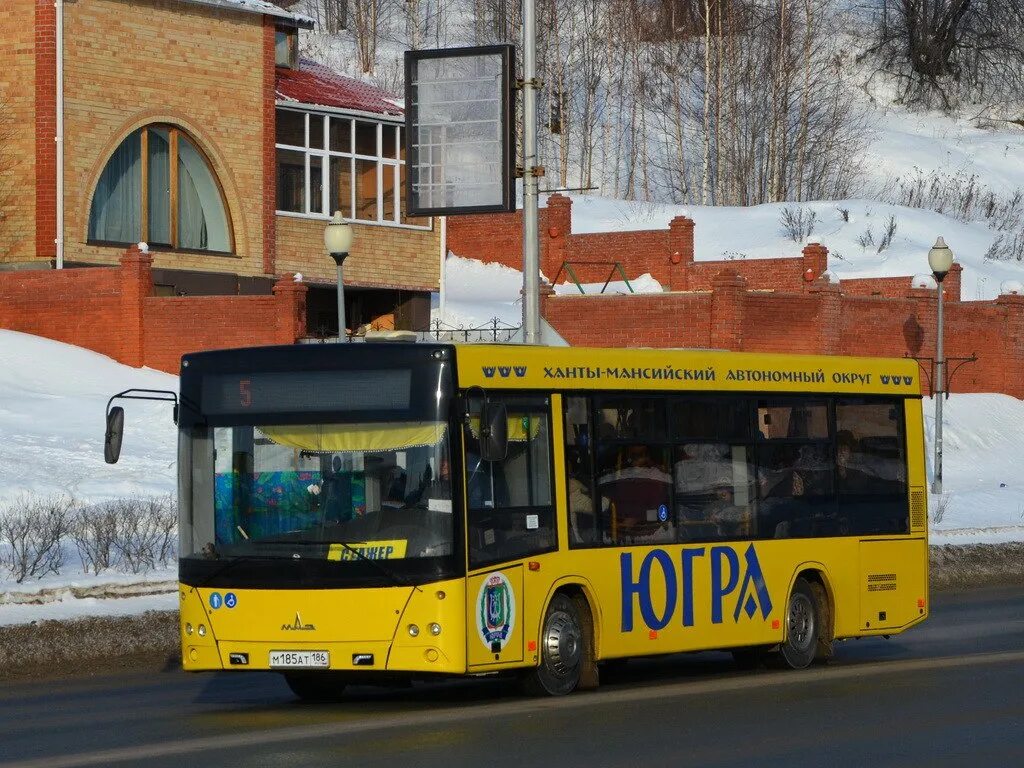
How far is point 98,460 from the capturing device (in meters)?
28.9

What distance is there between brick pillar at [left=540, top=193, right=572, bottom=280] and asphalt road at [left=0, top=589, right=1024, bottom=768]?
1450 inches

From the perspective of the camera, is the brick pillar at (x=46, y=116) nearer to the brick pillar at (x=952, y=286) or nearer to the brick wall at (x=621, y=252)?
the brick wall at (x=621, y=252)

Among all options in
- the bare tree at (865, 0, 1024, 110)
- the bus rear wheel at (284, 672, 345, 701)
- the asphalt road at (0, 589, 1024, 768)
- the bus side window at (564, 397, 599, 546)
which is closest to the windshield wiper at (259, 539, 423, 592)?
the asphalt road at (0, 589, 1024, 768)

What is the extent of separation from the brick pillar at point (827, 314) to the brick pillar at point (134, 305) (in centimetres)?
1413

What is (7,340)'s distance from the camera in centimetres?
3553

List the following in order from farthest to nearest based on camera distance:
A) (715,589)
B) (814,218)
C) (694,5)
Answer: (694,5) → (814,218) → (715,589)

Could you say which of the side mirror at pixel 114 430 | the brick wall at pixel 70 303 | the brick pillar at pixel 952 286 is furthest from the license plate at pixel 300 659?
the brick pillar at pixel 952 286

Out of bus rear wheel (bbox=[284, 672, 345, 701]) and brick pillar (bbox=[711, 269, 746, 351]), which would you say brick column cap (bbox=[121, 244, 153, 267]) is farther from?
bus rear wheel (bbox=[284, 672, 345, 701])

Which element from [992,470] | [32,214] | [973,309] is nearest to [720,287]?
[992,470]

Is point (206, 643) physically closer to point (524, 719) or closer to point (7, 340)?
point (524, 719)

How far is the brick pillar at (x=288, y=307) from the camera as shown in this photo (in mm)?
36219

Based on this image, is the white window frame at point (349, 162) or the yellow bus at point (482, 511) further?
the white window frame at point (349, 162)

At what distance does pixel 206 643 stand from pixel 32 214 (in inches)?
998

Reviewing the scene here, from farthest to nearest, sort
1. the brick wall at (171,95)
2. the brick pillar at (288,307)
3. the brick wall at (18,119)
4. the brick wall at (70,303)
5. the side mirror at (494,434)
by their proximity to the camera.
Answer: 1. the brick wall at (171,95)
2. the brick wall at (18,119)
3. the brick wall at (70,303)
4. the brick pillar at (288,307)
5. the side mirror at (494,434)
